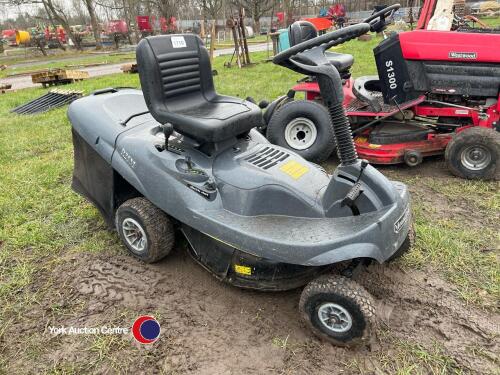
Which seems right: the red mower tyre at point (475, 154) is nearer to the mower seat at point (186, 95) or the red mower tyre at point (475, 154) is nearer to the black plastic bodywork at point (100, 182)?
the mower seat at point (186, 95)

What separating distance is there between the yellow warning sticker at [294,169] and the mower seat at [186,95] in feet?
1.25

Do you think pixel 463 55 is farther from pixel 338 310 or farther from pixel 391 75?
pixel 338 310

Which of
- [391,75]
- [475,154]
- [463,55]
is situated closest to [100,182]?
[391,75]

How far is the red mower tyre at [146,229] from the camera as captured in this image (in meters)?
2.66

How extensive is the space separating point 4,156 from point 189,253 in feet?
11.7

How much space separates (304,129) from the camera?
13.7 feet

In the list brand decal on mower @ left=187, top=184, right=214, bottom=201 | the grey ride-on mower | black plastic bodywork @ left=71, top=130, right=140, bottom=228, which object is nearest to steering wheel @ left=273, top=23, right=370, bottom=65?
the grey ride-on mower

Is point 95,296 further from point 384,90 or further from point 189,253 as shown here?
point 384,90

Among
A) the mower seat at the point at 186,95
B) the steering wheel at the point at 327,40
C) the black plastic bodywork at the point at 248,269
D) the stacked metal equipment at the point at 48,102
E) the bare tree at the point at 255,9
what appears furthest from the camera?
the bare tree at the point at 255,9

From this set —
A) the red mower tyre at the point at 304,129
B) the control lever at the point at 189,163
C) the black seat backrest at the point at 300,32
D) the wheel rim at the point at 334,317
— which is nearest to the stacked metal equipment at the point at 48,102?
the red mower tyre at the point at 304,129

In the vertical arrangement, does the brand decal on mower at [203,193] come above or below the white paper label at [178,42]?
below

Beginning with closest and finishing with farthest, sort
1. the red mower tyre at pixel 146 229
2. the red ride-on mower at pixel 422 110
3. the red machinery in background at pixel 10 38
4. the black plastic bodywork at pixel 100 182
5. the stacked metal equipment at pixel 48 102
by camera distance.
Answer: the red mower tyre at pixel 146 229
the black plastic bodywork at pixel 100 182
the red ride-on mower at pixel 422 110
the stacked metal equipment at pixel 48 102
the red machinery in background at pixel 10 38

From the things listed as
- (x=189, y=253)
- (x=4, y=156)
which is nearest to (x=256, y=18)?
(x=4, y=156)

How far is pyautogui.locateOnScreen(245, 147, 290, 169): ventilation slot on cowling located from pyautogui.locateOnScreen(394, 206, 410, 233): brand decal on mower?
0.76m
